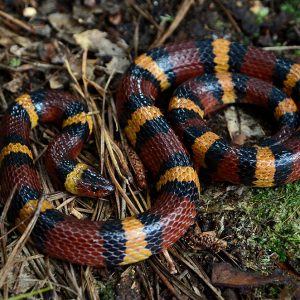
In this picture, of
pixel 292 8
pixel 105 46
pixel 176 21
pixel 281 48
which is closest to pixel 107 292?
pixel 105 46

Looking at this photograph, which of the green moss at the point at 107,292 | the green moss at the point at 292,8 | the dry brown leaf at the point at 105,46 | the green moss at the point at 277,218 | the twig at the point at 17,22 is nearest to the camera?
the green moss at the point at 107,292

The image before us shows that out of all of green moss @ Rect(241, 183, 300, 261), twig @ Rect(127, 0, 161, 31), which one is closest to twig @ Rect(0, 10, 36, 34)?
twig @ Rect(127, 0, 161, 31)

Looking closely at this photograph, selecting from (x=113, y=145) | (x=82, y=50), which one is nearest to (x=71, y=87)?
(x=82, y=50)

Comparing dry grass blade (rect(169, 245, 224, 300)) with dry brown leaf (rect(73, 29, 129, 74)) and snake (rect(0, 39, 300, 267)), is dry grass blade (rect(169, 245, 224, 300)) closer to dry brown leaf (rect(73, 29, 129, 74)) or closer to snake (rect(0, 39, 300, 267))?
snake (rect(0, 39, 300, 267))

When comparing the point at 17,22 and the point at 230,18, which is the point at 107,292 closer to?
the point at 17,22

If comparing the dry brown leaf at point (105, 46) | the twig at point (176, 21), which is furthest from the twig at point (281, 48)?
the dry brown leaf at point (105, 46)

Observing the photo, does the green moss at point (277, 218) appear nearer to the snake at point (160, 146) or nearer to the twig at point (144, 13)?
the snake at point (160, 146)
